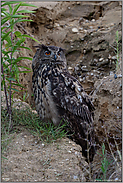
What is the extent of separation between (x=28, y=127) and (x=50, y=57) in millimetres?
1251

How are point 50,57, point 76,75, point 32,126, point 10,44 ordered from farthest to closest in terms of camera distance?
point 76,75 < point 50,57 < point 32,126 < point 10,44

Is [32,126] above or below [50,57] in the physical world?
below

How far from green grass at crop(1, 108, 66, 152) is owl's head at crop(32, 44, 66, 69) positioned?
0.93 metres

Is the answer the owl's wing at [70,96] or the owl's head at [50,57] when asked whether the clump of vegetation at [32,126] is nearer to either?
the owl's wing at [70,96]

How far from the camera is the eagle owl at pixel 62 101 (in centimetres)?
323

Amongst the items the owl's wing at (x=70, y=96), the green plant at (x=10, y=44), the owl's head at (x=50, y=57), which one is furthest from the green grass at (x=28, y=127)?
the owl's head at (x=50, y=57)

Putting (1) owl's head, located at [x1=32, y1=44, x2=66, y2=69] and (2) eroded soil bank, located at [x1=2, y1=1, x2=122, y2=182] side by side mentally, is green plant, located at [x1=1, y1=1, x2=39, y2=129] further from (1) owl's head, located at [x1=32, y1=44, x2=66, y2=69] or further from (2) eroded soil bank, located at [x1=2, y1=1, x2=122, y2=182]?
(2) eroded soil bank, located at [x1=2, y1=1, x2=122, y2=182]

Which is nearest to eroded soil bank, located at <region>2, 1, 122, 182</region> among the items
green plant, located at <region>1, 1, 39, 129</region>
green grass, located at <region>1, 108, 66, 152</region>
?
green grass, located at <region>1, 108, 66, 152</region>

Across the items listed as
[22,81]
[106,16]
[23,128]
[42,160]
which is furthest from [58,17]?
[42,160]

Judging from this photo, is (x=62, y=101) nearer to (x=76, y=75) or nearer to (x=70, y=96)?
(x=70, y=96)

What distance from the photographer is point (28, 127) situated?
10.4ft

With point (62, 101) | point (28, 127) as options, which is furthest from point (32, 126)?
point (62, 101)

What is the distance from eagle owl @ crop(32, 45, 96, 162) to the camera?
10.6 ft

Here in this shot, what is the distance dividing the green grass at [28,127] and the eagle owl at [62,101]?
186 mm
